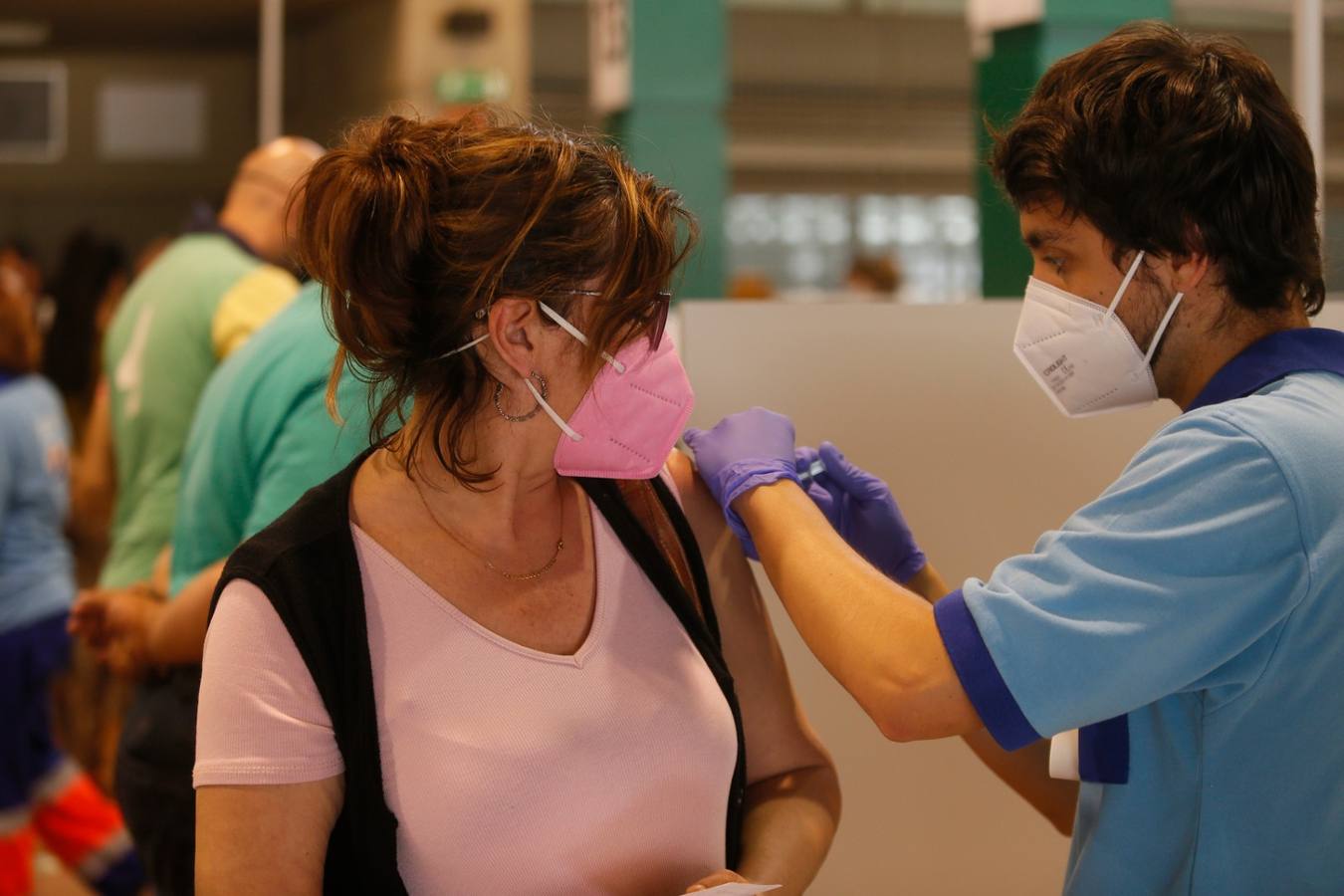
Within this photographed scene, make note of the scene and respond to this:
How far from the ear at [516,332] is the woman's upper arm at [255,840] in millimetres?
451

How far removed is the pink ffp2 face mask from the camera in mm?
1489

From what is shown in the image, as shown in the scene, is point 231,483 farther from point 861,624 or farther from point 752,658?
point 861,624

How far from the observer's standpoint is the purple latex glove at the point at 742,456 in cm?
157

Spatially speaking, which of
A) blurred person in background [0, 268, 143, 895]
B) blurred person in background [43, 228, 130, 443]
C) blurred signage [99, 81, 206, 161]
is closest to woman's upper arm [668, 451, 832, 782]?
blurred person in background [0, 268, 143, 895]

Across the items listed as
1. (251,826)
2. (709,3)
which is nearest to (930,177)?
(709,3)

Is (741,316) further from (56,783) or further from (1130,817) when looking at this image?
(56,783)

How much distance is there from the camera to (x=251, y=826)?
129cm

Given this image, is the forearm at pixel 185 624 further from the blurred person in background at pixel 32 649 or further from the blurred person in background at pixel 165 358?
the blurred person in background at pixel 32 649

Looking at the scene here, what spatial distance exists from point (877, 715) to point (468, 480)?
48cm

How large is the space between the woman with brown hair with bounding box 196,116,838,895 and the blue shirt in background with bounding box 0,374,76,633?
2.52 metres

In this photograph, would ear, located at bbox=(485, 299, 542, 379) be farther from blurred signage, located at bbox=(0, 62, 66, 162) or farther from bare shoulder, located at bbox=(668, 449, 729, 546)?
blurred signage, located at bbox=(0, 62, 66, 162)

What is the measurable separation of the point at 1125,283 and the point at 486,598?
2.36 feet

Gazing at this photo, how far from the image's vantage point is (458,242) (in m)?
1.39

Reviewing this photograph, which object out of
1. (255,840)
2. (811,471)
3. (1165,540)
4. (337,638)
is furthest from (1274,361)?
(255,840)
